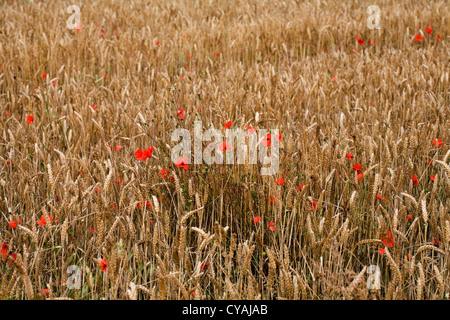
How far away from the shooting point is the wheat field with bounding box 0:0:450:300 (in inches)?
49.1

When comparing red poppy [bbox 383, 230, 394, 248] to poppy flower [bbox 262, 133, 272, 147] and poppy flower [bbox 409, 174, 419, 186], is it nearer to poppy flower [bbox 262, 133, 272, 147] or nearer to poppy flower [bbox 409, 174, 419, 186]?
poppy flower [bbox 409, 174, 419, 186]

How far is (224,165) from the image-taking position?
163cm

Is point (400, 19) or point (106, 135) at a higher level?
point (400, 19)

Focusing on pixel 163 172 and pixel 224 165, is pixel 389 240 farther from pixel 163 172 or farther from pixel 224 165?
pixel 163 172

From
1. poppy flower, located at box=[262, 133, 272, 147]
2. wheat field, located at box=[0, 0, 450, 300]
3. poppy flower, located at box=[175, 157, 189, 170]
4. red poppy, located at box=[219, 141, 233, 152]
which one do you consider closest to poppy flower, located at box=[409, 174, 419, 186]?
wheat field, located at box=[0, 0, 450, 300]

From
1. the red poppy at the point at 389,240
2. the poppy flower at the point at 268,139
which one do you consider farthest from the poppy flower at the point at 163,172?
the red poppy at the point at 389,240

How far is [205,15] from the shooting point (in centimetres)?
460

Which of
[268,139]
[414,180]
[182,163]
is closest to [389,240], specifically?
[414,180]

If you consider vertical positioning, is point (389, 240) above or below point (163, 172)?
below

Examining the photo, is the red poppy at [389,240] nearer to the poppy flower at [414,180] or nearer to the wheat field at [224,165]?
the wheat field at [224,165]
